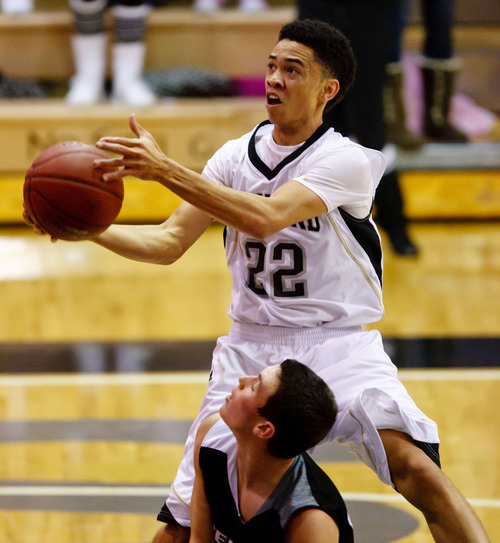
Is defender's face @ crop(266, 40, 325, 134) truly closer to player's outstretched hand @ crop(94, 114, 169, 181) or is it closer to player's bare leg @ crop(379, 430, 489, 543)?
player's outstretched hand @ crop(94, 114, 169, 181)

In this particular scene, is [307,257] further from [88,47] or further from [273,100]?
[88,47]

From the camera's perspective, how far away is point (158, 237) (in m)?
2.87

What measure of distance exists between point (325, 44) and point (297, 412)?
1.07 m

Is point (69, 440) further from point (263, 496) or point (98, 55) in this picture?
point (98, 55)

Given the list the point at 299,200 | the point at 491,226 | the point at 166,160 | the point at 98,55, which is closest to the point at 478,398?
the point at 299,200

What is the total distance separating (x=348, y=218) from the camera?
108 inches

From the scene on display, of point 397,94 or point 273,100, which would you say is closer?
point 273,100

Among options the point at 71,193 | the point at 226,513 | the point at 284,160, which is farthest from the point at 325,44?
the point at 226,513

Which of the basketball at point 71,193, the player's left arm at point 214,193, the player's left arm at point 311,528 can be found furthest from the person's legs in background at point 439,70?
the player's left arm at point 311,528

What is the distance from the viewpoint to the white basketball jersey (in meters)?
2.72

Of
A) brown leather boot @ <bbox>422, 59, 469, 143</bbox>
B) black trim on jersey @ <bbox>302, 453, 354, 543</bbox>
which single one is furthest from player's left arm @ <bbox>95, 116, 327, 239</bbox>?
brown leather boot @ <bbox>422, 59, 469, 143</bbox>

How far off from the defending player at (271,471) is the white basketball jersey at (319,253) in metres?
0.38

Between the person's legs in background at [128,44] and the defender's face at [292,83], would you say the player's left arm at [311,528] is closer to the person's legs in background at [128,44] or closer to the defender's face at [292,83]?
the defender's face at [292,83]

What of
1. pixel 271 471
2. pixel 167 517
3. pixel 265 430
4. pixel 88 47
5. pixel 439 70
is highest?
pixel 88 47
